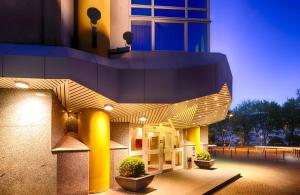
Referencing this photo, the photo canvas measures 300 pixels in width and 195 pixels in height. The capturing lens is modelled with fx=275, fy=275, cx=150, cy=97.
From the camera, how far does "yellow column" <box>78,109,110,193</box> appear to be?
10.3 meters

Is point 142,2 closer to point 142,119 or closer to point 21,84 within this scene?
point 142,119

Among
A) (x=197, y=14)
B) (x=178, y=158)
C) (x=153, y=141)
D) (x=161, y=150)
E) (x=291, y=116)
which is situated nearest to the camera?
(x=197, y=14)

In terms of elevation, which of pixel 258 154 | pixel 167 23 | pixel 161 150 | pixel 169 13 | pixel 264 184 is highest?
pixel 169 13

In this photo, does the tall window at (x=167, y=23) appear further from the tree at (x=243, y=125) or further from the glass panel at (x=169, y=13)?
the tree at (x=243, y=125)

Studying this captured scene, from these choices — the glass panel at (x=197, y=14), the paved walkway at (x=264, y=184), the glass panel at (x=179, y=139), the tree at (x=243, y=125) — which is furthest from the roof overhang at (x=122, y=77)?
the tree at (x=243, y=125)

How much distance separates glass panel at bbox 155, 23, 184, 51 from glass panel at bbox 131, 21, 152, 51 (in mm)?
379

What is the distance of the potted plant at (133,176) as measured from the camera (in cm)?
1045

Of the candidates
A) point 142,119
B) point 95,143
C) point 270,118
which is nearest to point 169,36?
point 142,119

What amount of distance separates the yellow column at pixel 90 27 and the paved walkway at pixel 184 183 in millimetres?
5627

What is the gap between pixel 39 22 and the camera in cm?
926

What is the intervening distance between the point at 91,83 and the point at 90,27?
3060 mm

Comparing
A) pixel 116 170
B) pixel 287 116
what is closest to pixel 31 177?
pixel 116 170

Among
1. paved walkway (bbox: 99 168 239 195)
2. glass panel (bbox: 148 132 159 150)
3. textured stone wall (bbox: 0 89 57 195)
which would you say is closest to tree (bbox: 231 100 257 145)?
paved walkway (bbox: 99 168 239 195)

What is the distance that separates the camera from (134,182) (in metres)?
10.4
